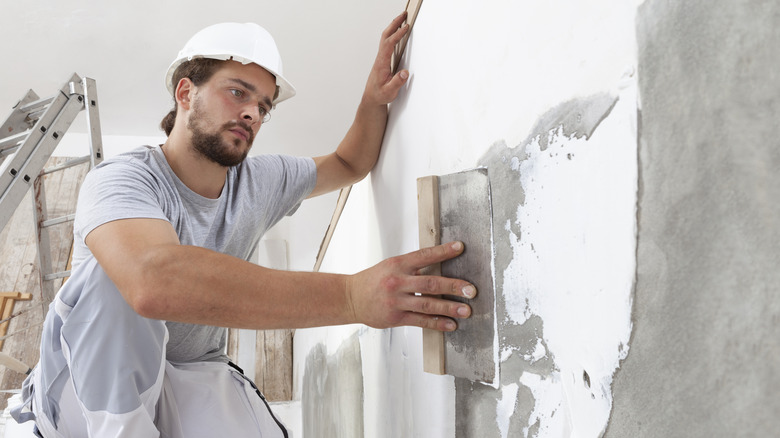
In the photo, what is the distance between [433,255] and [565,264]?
0.34 metres

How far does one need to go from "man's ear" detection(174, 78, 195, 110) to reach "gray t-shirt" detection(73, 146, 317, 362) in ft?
0.54

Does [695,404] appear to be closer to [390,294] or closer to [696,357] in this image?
[696,357]

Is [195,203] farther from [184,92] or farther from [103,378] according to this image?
[103,378]

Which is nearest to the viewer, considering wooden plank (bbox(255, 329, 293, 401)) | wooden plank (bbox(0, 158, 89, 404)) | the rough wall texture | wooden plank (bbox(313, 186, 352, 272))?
the rough wall texture

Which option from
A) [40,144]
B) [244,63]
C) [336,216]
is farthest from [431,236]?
[40,144]

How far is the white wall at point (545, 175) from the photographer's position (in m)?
0.60

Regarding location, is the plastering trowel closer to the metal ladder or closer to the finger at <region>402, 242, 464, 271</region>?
the finger at <region>402, 242, 464, 271</region>

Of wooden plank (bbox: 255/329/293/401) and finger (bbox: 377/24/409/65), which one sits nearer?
finger (bbox: 377/24/409/65)

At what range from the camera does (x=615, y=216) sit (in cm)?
60

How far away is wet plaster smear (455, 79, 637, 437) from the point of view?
59 cm

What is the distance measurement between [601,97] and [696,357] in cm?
28

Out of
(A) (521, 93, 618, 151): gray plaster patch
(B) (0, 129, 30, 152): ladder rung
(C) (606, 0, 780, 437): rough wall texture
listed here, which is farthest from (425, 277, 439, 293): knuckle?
(B) (0, 129, 30, 152): ladder rung

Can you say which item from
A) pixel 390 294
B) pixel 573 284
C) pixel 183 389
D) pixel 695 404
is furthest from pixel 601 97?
pixel 183 389

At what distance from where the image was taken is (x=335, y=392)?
2502 millimetres
